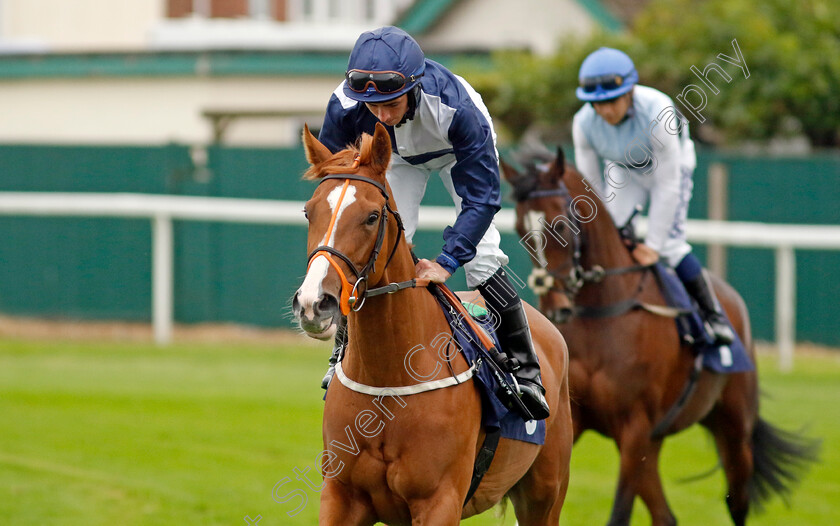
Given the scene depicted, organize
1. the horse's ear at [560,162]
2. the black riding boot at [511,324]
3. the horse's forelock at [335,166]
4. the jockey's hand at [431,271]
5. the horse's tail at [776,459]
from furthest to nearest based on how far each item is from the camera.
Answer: the horse's tail at [776,459], the horse's ear at [560,162], the black riding boot at [511,324], the jockey's hand at [431,271], the horse's forelock at [335,166]

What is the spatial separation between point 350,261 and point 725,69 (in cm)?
929

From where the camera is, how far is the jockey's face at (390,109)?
3.54 m

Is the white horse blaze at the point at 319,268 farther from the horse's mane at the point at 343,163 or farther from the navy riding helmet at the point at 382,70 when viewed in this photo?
the navy riding helmet at the point at 382,70

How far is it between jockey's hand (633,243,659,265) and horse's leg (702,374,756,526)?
2.60 feet

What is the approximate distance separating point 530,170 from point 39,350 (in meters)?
7.19

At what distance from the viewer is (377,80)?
11.2 feet

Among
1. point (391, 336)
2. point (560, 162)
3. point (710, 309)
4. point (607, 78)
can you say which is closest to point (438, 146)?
point (391, 336)

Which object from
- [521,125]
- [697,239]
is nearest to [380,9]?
[521,125]

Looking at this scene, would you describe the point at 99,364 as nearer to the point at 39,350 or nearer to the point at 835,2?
the point at 39,350

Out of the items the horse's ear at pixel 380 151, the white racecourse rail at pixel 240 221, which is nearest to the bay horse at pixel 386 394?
the horse's ear at pixel 380 151

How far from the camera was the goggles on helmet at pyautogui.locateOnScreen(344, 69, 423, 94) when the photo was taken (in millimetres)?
3412

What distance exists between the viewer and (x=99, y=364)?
10.5 m

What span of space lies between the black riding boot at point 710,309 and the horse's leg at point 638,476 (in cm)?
65

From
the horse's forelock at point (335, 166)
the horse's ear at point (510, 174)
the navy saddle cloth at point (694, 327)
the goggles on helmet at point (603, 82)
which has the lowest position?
the navy saddle cloth at point (694, 327)
